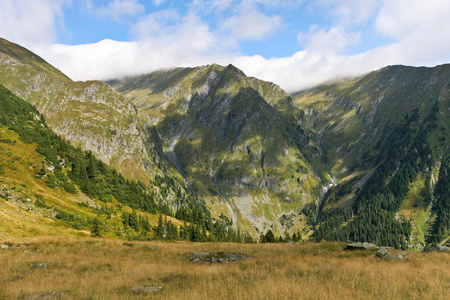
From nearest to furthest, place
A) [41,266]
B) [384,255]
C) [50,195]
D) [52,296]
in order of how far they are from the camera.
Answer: [52,296] < [41,266] < [384,255] < [50,195]

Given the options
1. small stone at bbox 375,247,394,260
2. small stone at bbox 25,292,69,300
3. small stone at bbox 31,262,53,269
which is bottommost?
small stone at bbox 375,247,394,260

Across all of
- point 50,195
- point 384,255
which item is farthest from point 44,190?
point 384,255

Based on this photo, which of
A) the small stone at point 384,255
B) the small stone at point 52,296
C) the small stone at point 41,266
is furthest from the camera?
the small stone at point 384,255

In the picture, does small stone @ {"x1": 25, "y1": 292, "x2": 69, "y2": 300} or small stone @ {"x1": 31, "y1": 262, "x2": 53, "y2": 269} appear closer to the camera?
small stone @ {"x1": 25, "y1": 292, "x2": 69, "y2": 300}

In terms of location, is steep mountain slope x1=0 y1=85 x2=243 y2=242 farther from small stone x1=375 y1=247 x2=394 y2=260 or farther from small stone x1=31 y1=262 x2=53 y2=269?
small stone x1=375 y1=247 x2=394 y2=260

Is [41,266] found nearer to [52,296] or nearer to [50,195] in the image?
[52,296]

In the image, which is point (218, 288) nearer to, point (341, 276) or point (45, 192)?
point (341, 276)

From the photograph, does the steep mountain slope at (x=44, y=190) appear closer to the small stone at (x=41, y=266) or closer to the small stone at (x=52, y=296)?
the small stone at (x=41, y=266)

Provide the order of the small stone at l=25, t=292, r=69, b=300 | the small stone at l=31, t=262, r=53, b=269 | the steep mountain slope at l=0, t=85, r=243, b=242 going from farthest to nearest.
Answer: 1. the steep mountain slope at l=0, t=85, r=243, b=242
2. the small stone at l=31, t=262, r=53, b=269
3. the small stone at l=25, t=292, r=69, b=300

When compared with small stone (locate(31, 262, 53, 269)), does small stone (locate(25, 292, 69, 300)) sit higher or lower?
higher

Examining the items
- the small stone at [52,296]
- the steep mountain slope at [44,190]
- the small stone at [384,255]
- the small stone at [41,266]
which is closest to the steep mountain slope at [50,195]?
the steep mountain slope at [44,190]

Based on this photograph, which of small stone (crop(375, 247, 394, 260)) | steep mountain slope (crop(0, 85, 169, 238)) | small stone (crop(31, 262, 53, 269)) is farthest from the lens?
steep mountain slope (crop(0, 85, 169, 238))

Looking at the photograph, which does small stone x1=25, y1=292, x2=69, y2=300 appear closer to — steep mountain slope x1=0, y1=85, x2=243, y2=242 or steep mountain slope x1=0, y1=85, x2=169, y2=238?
steep mountain slope x1=0, y1=85, x2=169, y2=238

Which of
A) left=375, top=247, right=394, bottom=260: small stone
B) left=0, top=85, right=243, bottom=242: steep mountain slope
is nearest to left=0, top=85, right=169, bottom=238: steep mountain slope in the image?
left=0, top=85, right=243, bottom=242: steep mountain slope
